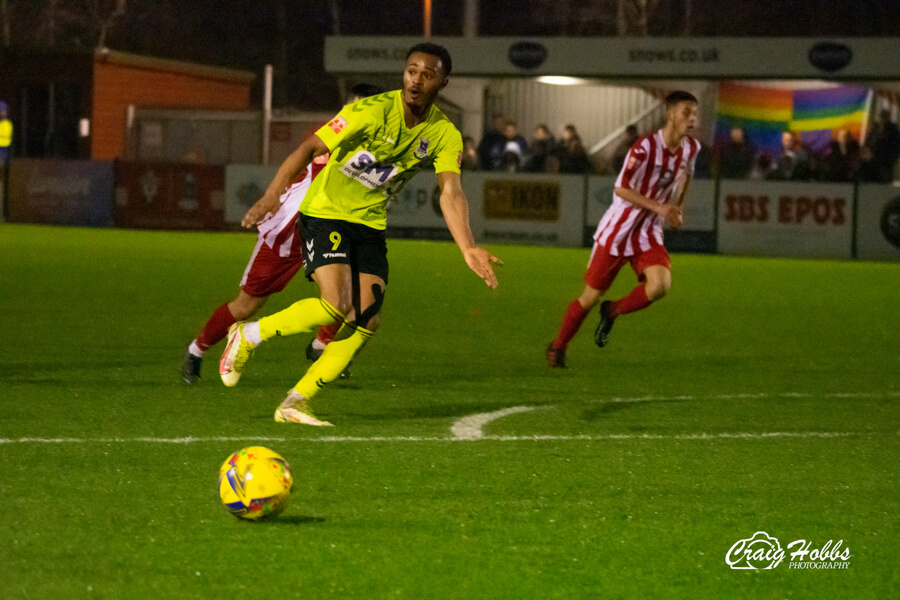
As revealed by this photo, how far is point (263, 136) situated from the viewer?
108 ft

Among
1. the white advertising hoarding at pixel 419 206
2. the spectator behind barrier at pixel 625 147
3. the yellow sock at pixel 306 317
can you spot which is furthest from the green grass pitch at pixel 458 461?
the white advertising hoarding at pixel 419 206

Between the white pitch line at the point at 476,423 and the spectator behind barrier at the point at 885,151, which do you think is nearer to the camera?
the white pitch line at the point at 476,423

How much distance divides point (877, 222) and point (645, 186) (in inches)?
563

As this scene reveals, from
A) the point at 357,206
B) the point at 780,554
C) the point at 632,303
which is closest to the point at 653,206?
the point at 632,303

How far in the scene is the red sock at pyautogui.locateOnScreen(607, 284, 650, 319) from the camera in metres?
9.18

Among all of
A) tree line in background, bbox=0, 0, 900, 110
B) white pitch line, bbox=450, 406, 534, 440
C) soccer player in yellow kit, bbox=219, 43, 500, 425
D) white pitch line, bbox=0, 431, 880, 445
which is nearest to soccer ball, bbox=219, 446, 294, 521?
white pitch line, bbox=0, 431, 880, 445

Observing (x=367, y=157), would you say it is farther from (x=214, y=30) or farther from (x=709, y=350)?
(x=214, y=30)

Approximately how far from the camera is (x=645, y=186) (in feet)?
30.1

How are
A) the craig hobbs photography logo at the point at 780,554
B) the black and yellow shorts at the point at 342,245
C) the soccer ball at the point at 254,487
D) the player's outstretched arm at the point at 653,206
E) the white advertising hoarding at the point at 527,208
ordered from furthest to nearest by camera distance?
the white advertising hoarding at the point at 527,208, the player's outstretched arm at the point at 653,206, the black and yellow shorts at the point at 342,245, the soccer ball at the point at 254,487, the craig hobbs photography logo at the point at 780,554

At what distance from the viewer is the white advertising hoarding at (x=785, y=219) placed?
22.5 metres

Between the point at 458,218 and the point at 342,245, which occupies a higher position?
the point at 458,218

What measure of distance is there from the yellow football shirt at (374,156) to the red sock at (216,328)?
130 centimetres

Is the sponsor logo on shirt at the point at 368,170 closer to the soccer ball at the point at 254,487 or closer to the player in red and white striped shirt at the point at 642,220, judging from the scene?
the soccer ball at the point at 254,487

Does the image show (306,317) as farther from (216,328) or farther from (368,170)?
(216,328)
